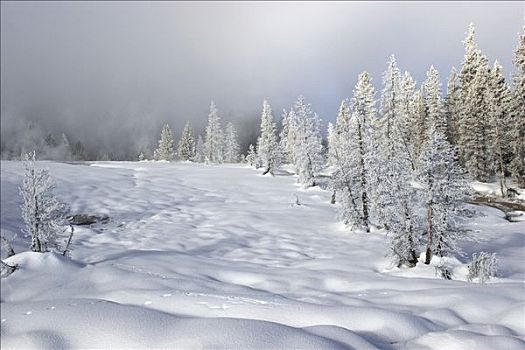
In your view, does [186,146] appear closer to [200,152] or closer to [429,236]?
[200,152]

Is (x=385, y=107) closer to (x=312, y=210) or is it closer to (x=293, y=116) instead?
(x=293, y=116)

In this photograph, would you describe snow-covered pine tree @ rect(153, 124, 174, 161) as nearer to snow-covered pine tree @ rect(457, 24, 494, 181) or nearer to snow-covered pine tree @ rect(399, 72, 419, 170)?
snow-covered pine tree @ rect(399, 72, 419, 170)

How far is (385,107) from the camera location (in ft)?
166

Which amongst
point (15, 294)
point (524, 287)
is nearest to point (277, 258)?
point (524, 287)

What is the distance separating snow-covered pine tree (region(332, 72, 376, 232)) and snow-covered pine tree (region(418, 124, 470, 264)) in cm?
882

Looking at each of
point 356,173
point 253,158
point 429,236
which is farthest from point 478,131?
point 253,158

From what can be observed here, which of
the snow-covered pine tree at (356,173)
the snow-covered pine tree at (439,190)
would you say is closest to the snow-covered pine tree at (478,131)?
the snow-covered pine tree at (356,173)

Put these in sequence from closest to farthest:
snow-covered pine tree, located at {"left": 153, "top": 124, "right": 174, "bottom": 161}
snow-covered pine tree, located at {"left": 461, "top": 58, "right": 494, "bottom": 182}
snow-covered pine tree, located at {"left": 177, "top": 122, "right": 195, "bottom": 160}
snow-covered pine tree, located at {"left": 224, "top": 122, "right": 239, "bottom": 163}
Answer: snow-covered pine tree, located at {"left": 461, "top": 58, "right": 494, "bottom": 182} → snow-covered pine tree, located at {"left": 153, "top": 124, "right": 174, "bottom": 161} → snow-covered pine tree, located at {"left": 177, "top": 122, "right": 195, "bottom": 160} → snow-covered pine tree, located at {"left": 224, "top": 122, "right": 239, "bottom": 163}

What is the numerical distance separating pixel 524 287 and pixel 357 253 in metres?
10.9

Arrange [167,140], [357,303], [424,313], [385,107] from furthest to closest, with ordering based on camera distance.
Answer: [167,140] < [385,107] < [357,303] < [424,313]

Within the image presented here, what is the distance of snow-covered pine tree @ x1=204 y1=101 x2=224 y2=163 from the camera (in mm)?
82688

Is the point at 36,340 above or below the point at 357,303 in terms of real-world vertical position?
above

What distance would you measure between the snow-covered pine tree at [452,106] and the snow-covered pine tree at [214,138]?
46.9m

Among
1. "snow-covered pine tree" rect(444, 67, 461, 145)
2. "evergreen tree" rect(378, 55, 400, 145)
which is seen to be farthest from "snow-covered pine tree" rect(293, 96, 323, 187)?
"snow-covered pine tree" rect(444, 67, 461, 145)
